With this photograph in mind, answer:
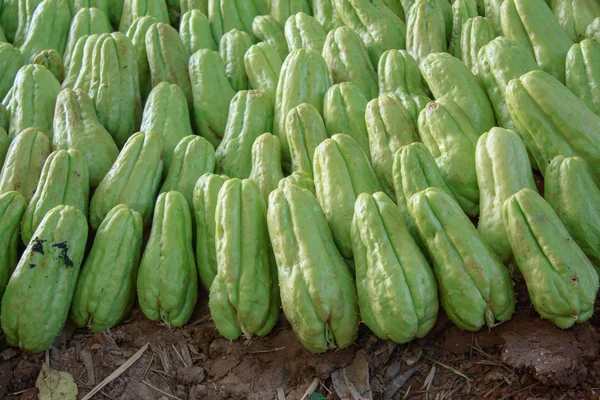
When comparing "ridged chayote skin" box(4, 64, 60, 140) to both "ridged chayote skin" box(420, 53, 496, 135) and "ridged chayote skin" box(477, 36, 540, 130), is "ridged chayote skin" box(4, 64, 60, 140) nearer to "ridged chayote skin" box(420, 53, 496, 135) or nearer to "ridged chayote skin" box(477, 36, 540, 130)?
"ridged chayote skin" box(420, 53, 496, 135)

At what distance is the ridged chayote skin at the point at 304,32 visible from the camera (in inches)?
136

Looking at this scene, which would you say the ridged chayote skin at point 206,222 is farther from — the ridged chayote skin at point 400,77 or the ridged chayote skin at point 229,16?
the ridged chayote skin at point 229,16

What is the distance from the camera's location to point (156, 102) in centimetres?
315

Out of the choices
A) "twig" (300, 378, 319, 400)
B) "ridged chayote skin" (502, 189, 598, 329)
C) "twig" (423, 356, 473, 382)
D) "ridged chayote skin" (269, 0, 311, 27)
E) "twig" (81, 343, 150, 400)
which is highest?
"ridged chayote skin" (269, 0, 311, 27)

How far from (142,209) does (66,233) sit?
37cm

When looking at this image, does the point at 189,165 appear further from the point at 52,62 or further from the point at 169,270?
the point at 52,62

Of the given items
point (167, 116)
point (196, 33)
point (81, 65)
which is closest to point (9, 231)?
point (167, 116)

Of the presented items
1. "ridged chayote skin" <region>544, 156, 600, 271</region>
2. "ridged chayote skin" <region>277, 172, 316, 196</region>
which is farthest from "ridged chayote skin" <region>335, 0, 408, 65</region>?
"ridged chayote skin" <region>544, 156, 600, 271</region>

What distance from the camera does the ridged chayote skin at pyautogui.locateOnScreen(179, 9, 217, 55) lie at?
3.67 meters

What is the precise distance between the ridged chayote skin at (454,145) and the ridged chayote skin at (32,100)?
5.94 ft

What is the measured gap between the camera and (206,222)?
8.32 ft

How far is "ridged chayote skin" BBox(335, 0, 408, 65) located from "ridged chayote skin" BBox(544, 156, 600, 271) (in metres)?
1.38

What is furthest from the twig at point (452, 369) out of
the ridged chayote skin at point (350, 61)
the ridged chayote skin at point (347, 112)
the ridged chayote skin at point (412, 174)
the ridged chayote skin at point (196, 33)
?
the ridged chayote skin at point (196, 33)

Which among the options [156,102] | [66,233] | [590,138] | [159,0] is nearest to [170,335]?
[66,233]
